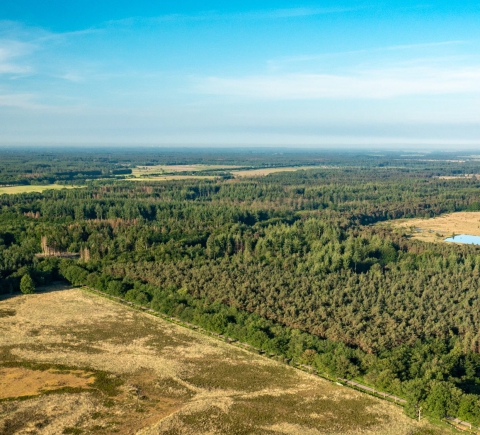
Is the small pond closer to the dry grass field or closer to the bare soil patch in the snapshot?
the dry grass field

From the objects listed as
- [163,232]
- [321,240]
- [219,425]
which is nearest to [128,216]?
[163,232]

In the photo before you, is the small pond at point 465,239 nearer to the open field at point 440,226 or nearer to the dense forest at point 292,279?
the open field at point 440,226

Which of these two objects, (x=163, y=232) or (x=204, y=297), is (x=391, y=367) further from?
(x=163, y=232)

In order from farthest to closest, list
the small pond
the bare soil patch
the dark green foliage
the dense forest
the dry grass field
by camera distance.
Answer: the small pond
the dark green foliage
the dense forest
the bare soil patch
the dry grass field

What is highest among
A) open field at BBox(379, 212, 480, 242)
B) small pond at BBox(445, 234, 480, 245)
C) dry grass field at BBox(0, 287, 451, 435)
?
open field at BBox(379, 212, 480, 242)

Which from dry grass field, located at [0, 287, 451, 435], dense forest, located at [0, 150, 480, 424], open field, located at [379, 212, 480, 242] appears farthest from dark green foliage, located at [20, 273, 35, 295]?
open field, located at [379, 212, 480, 242]

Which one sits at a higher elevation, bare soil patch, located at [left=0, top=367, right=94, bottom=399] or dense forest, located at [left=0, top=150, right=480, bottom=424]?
dense forest, located at [left=0, top=150, right=480, bottom=424]

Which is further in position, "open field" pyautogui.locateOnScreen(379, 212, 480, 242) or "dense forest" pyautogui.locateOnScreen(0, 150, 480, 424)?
"open field" pyautogui.locateOnScreen(379, 212, 480, 242)

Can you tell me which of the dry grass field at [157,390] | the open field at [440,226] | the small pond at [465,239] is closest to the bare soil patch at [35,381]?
the dry grass field at [157,390]
